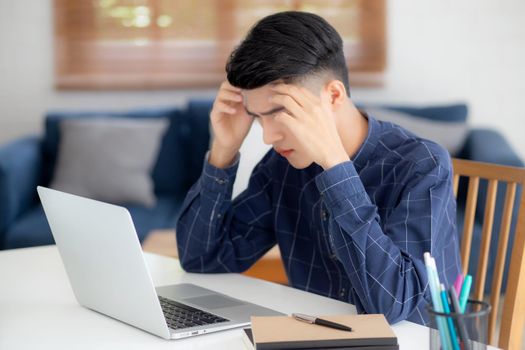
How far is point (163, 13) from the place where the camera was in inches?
151

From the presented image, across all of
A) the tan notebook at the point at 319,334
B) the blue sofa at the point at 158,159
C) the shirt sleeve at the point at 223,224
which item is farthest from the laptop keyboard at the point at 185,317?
the blue sofa at the point at 158,159

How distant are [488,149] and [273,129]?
1.99 metres

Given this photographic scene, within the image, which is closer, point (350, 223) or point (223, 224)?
point (350, 223)

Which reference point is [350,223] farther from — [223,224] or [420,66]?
[420,66]

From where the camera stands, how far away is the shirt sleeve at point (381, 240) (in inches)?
50.1

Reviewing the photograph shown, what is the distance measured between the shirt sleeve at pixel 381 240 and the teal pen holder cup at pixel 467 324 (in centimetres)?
32

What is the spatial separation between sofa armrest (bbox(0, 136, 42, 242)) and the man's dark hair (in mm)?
1911

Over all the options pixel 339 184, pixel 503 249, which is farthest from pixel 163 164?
pixel 339 184

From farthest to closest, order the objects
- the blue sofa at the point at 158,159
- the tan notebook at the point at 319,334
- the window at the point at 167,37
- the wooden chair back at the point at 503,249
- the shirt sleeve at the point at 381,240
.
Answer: the window at the point at 167,37 → the blue sofa at the point at 158,159 → the wooden chair back at the point at 503,249 → the shirt sleeve at the point at 381,240 → the tan notebook at the point at 319,334

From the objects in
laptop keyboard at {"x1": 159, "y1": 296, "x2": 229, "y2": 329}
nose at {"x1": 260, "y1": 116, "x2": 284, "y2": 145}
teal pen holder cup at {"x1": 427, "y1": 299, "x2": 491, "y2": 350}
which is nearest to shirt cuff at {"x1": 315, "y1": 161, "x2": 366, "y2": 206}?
nose at {"x1": 260, "y1": 116, "x2": 284, "y2": 145}

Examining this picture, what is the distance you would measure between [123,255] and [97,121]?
96.9 inches

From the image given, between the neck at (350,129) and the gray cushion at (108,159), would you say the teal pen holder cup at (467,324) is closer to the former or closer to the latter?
the neck at (350,129)

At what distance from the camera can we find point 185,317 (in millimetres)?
1258

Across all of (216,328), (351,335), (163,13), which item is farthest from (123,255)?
(163,13)
